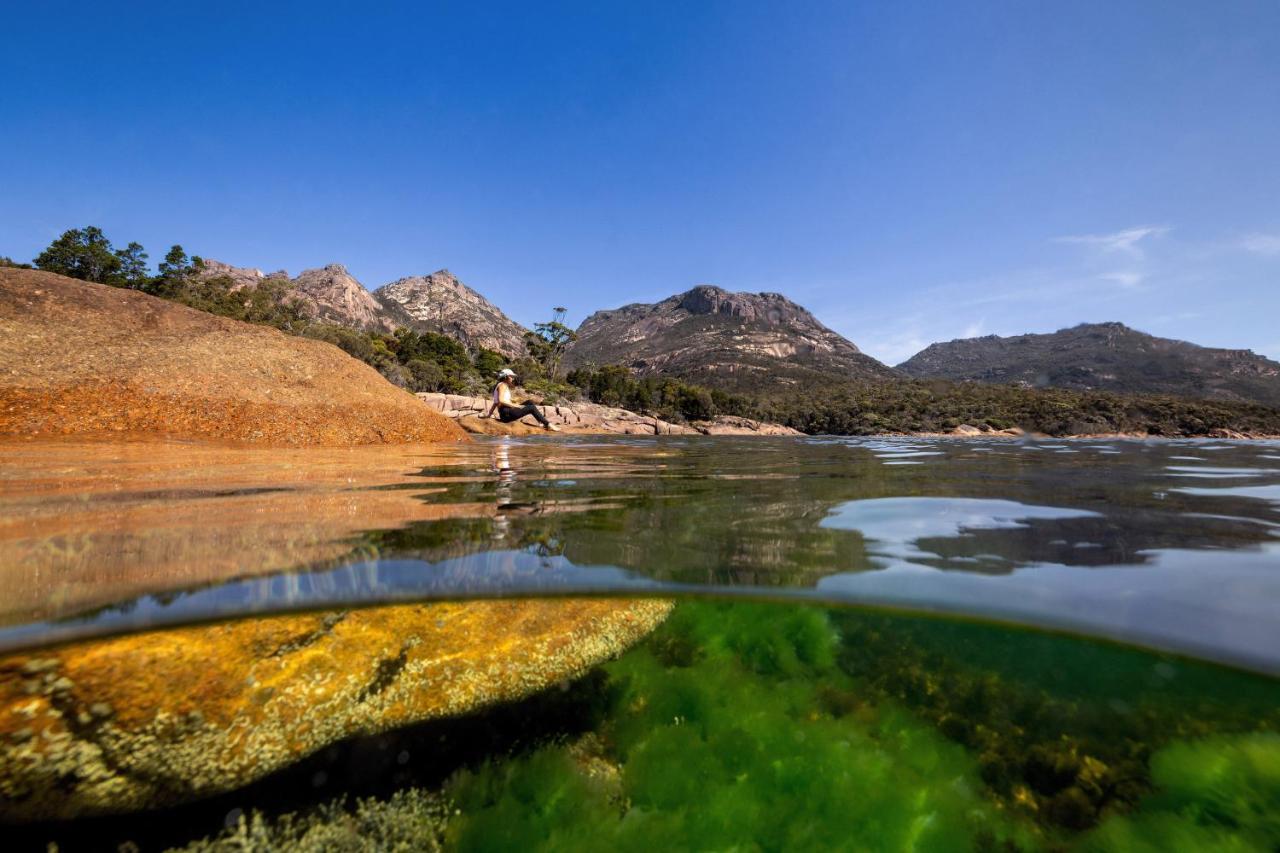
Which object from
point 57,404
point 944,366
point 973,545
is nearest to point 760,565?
point 973,545

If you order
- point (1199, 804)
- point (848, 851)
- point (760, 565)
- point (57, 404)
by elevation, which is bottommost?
point (848, 851)

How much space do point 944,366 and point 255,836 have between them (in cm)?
18097

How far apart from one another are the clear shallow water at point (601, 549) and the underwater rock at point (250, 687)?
16 centimetres

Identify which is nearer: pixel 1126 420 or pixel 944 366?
pixel 1126 420

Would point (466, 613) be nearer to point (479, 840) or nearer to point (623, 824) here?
point (479, 840)

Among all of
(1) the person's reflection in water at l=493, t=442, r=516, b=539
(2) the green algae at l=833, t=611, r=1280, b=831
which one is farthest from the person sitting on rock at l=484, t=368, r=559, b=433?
(2) the green algae at l=833, t=611, r=1280, b=831

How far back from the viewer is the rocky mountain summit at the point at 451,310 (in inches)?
5856

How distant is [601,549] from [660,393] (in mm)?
73499

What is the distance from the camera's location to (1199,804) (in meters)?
1.99

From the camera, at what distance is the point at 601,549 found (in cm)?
322

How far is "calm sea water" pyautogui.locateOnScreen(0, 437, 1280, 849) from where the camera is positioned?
6.88ft

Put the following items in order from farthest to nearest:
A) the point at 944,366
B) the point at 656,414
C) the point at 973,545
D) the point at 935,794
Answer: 1. the point at 944,366
2. the point at 656,414
3. the point at 973,545
4. the point at 935,794

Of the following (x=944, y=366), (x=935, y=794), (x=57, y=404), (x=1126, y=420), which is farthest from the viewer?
(x=944, y=366)

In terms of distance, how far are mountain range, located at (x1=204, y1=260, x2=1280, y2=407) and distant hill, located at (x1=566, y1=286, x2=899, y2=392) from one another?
0.42 m
